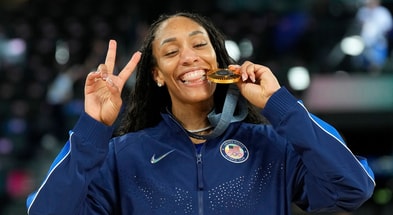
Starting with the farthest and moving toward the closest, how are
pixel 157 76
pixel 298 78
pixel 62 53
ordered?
pixel 62 53, pixel 298 78, pixel 157 76

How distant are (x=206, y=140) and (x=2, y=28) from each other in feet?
31.0

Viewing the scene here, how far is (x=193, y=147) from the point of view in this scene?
11.3 ft

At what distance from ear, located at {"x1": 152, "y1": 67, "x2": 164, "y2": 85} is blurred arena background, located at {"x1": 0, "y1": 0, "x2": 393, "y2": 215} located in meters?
5.42

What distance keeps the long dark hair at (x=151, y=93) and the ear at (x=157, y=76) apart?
26 mm

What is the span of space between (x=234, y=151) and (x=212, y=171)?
14 cm

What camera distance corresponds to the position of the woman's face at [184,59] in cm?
349

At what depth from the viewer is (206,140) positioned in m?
3.50

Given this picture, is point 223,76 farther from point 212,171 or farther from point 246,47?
point 246,47

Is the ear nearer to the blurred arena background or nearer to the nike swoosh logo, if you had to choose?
the nike swoosh logo

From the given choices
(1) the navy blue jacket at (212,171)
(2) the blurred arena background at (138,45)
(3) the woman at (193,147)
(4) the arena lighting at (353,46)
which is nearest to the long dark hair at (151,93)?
(3) the woman at (193,147)

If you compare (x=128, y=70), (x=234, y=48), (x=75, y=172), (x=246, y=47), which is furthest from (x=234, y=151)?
(x=246, y=47)

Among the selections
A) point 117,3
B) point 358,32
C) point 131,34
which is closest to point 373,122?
point 358,32

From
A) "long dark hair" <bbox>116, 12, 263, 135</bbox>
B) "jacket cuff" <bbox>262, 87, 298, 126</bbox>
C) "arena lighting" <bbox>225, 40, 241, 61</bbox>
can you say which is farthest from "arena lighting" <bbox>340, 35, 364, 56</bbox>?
"jacket cuff" <bbox>262, 87, 298, 126</bbox>

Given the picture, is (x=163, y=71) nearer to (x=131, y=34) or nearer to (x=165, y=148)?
(x=165, y=148)
